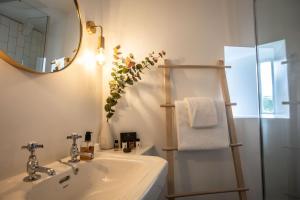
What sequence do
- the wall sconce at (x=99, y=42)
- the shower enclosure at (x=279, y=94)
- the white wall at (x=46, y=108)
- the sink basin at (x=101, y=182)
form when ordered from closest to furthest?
the sink basin at (x=101, y=182) → the white wall at (x=46, y=108) → the wall sconce at (x=99, y=42) → the shower enclosure at (x=279, y=94)

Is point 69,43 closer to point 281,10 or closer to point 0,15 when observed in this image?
point 0,15

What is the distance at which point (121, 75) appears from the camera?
1.32m

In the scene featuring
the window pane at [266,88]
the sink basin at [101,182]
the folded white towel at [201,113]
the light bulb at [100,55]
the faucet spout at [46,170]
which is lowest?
the sink basin at [101,182]

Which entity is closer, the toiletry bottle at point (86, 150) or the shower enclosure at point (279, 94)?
the toiletry bottle at point (86, 150)

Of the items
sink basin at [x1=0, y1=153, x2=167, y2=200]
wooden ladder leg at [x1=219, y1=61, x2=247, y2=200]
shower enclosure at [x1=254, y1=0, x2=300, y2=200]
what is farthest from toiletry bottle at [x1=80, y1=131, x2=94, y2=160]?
shower enclosure at [x1=254, y1=0, x2=300, y2=200]

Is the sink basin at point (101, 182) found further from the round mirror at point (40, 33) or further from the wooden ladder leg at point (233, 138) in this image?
the wooden ladder leg at point (233, 138)

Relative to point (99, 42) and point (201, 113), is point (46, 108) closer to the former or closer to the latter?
point (99, 42)

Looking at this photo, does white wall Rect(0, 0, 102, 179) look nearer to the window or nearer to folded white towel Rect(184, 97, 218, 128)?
folded white towel Rect(184, 97, 218, 128)

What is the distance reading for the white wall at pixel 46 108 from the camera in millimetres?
681

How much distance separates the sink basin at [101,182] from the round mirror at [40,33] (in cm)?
46

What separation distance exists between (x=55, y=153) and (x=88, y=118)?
35cm

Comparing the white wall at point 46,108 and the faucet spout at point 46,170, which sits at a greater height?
the white wall at point 46,108

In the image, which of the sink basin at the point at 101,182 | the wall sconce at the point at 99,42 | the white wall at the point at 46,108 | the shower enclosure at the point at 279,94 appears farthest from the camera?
the shower enclosure at the point at 279,94

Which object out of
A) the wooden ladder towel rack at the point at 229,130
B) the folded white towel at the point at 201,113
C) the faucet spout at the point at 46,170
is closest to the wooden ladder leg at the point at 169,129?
the wooden ladder towel rack at the point at 229,130
